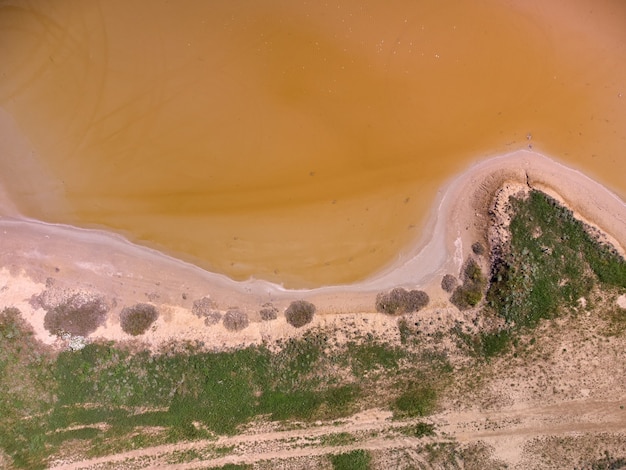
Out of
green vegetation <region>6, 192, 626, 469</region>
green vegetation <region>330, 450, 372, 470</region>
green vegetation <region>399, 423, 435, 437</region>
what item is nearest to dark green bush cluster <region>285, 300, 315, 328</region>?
green vegetation <region>6, 192, 626, 469</region>

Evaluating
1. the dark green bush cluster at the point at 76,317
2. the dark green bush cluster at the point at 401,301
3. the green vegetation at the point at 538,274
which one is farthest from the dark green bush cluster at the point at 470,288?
the dark green bush cluster at the point at 76,317

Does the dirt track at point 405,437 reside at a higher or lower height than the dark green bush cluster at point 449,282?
lower

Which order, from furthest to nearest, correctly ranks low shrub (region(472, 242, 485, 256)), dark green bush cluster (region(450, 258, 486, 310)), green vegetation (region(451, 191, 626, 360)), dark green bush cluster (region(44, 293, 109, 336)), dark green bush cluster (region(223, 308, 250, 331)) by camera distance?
low shrub (region(472, 242, 485, 256)), dark green bush cluster (region(223, 308, 250, 331)), dark green bush cluster (region(450, 258, 486, 310)), dark green bush cluster (region(44, 293, 109, 336)), green vegetation (region(451, 191, 626, 360))

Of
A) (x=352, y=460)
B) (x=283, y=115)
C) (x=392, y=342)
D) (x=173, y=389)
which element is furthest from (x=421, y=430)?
(x=283, y=115)

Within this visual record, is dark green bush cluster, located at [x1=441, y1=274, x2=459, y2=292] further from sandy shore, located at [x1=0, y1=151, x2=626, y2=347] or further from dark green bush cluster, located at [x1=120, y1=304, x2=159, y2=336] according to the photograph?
dark green bush cluster, located at [x1=120, y1=304, x2=159, y2=336]

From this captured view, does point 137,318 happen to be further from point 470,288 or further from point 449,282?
point 470,288

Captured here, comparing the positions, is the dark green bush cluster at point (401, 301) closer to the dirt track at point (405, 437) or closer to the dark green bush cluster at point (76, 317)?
the dirt track at point (405, 437)

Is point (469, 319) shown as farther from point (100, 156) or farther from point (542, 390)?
point (100, 156)
